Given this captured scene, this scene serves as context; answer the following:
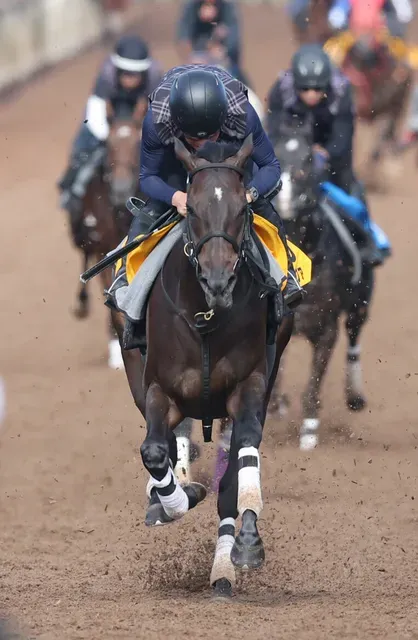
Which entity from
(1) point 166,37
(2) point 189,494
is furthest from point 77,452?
(1) point 166,37

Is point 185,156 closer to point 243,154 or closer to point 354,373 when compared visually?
point 243,154

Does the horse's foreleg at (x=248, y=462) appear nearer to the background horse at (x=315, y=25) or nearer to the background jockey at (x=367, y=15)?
the background jockey at (x=367, y=15)

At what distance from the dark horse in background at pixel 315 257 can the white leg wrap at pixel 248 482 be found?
119 inches

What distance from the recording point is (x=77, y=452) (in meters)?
9.56

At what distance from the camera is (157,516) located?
6637mm

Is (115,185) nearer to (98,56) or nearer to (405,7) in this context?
(405,7)

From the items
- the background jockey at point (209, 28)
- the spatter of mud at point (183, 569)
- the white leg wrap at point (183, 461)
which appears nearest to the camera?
the spatter of mud at point (183, 569)

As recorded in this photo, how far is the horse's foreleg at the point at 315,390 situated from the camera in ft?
30.9

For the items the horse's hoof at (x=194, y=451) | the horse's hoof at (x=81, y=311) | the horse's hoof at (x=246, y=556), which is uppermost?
the horse's hoof at (x=246, y=556)

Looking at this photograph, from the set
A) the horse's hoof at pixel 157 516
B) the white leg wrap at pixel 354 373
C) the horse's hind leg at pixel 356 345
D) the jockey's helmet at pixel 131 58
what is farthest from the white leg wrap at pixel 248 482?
the jockey's helmet at pixel 131 58

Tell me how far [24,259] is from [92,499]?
6.95 m

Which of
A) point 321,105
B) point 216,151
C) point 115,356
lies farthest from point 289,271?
point 115,356

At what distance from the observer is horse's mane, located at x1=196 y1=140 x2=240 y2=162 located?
594 centimetres

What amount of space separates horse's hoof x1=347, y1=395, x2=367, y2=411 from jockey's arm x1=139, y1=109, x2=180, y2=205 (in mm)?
4009
